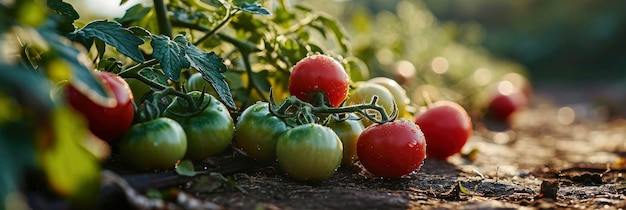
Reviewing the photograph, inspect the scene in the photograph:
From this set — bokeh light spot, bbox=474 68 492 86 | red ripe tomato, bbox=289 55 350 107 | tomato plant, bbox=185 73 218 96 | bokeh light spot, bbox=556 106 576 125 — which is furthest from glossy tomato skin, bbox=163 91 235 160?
bokeh light spot, bbox=556 106 576 125

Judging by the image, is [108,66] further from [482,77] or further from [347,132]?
[482,77]

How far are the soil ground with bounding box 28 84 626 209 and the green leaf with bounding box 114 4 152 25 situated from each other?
0.68m

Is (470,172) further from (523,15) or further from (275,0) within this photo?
(523,15)

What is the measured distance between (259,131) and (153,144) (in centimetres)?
36

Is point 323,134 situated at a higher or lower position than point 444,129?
lower

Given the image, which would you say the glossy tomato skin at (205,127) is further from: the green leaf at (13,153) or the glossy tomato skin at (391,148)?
the green leaf at (13,153)

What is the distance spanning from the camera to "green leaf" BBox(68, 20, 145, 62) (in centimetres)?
175

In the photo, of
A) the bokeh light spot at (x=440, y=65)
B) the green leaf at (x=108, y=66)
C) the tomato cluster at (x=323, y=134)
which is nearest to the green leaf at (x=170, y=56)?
the green leaf at (x=108, y=66)

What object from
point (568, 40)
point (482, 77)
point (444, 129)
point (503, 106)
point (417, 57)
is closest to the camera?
point (444, 129)

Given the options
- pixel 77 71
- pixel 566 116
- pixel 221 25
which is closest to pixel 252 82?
pixel 221 25

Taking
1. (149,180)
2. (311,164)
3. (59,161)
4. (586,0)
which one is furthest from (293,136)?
(586,0)

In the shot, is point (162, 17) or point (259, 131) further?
point (162, 17)

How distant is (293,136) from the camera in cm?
179

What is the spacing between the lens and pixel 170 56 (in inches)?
72.5
